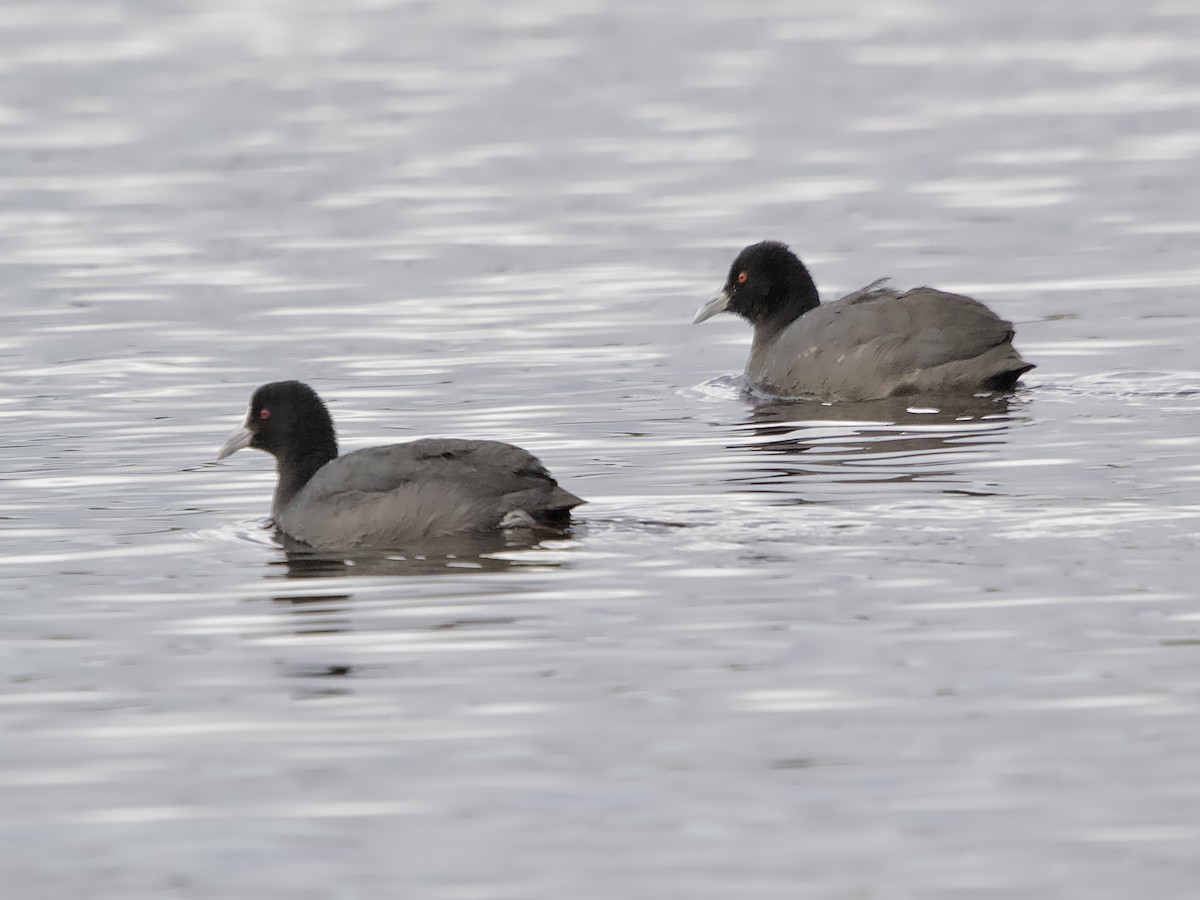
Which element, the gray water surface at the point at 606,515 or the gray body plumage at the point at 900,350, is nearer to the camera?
the gray water surface at the point at 606,515

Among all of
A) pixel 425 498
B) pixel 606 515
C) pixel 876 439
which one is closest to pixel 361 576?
pixel 425 498

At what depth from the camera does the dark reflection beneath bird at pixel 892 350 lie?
16.6 meters

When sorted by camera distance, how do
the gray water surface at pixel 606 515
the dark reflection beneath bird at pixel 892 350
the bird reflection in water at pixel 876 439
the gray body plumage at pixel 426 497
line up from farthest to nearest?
the dark reflection beneath bird at pixel 892 350
the bird reflection in water at pixel 876 439
the gray body plumage at pixel 426 497
the gray water surface at pixel 606 515

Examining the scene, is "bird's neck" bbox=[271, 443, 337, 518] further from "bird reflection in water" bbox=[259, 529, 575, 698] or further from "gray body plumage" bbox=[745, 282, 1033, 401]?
"gray body plumage" bbox=[745, 282, 1033, 401]

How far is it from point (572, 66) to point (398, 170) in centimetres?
781

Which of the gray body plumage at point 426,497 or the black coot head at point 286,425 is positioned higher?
the black coot head at point 286,425

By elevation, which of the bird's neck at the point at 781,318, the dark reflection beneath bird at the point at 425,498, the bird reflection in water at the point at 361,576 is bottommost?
the bird reflection in water at the point at 361,576

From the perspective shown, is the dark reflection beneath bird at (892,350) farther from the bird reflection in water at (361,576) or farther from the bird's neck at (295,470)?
the bird reflection in water at (361,576)

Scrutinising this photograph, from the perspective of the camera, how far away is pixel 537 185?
26.0 m

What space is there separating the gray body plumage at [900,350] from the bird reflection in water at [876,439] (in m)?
0.14

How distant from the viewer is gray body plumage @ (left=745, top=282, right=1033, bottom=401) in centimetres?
1662

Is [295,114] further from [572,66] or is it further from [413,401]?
[413,401]

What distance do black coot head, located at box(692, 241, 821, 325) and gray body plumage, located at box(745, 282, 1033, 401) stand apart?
1.40m

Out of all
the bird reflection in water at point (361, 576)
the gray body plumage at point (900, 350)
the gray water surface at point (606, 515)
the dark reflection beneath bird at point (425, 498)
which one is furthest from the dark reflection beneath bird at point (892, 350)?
the bird reflection in water at point (361, 576)
